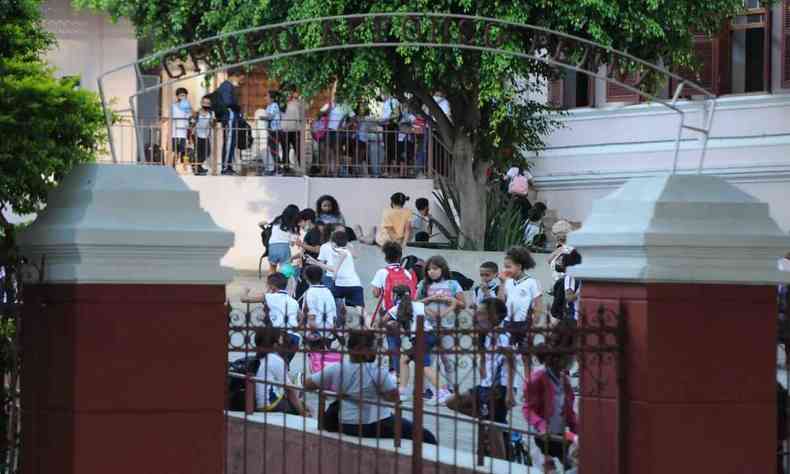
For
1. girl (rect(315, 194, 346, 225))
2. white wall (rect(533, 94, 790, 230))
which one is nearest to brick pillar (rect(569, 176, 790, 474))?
girl (rect(315, 194, 346, 225))

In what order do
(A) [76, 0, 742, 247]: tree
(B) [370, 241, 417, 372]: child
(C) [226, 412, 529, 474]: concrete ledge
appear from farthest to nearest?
(A) [76, 0, 742, 247]: tree
(B) [370, 241, 417, 372]: child
(C) [226, 412, 529, 474]: concrete ledge

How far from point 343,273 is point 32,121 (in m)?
9.58

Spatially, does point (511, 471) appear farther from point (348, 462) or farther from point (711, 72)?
point (711, 72)

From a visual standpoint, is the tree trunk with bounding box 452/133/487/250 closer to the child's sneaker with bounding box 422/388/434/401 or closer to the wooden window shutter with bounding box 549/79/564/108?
the wooden window shutter with bounding box 549/79/564/108

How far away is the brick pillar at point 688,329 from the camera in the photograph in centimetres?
851

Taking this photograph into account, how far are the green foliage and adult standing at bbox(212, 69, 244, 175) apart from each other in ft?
53.9

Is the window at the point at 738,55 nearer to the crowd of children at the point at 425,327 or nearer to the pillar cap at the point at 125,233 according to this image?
the crowd of children at the point at 425,327

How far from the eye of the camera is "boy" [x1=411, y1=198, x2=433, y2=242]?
23.2 m

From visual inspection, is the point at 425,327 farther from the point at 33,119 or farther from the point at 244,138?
the point at 244,138

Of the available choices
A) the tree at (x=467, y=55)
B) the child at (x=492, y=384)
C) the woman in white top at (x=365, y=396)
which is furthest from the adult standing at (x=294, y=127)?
the woman in white top at (x=365, y=396)

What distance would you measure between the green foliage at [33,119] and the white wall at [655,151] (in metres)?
16.3

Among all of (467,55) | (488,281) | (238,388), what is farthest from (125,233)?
(467,55)

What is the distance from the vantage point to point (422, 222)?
2370 centimetres

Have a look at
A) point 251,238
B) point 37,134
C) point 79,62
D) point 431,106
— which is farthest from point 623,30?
point 37,134
